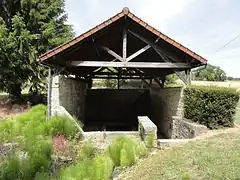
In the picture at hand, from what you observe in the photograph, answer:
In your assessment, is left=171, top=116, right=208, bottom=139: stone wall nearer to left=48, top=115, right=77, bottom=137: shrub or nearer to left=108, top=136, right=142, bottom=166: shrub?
left=108, top=136, right=142, bottom=166: shrub

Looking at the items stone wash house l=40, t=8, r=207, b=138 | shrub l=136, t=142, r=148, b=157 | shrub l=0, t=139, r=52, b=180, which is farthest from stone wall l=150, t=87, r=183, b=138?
shrub l=0, t=139, r=52, b=180

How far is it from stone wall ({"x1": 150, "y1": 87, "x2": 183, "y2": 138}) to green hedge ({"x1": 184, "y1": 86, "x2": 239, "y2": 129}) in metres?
0.99

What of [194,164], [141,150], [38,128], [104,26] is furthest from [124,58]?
[194,164]

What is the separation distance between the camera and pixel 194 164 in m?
4.50

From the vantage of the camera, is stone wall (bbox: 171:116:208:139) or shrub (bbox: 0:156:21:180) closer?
shrub (bbox: 0:156:21:180)

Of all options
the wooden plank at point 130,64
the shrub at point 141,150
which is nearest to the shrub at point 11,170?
the shrub at point 141,150

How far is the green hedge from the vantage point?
7.78 metres

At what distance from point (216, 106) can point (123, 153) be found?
4.14 metres

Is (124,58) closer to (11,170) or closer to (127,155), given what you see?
(127,155)

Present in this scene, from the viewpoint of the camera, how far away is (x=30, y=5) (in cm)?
1450

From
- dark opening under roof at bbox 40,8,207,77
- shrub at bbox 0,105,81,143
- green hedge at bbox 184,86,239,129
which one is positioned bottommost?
shrub at bbox 0,105,81,143

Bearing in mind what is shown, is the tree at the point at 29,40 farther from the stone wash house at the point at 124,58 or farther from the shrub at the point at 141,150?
the shrub at the point at 141,150

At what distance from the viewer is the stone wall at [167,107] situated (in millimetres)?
9156

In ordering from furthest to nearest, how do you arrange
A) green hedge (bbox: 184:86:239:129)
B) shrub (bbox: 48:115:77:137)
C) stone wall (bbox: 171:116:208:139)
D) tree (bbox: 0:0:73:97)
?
tree (bbox: 0:0:73:97), green hedge (bbox: 184:86:239:129), stone wall (bbox: 171:116:208:139), shrub (bbox: 48:115:77:137)
